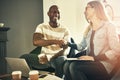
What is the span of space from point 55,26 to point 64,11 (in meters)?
0.79

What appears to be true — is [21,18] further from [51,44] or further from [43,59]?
[43,59]

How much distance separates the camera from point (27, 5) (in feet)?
13.7

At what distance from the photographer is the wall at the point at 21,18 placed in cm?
416

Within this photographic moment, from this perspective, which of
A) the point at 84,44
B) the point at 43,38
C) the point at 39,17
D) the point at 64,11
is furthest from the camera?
the point at 39,17

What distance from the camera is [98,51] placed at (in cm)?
215

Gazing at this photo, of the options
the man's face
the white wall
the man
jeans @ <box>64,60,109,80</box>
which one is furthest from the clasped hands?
the white wall

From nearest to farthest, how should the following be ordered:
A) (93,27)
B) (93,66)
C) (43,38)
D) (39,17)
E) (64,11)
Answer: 1. (93,66)
2. (93,27)
3. (43,38)
4. (64,11)
5. (39,17)

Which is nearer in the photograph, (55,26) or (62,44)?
(62,44)

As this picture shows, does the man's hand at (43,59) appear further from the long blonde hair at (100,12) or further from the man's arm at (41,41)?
the long blonde hair at (100,12)

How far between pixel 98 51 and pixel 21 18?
7.76ft

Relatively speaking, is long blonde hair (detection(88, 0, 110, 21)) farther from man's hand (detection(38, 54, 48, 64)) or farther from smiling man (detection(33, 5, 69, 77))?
man's hand (detection(38, 54, 48, 64))

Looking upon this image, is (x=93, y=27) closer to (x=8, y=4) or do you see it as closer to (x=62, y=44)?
(x=62, y=44)

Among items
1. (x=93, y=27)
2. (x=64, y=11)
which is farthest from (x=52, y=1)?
(x=93, y=27)

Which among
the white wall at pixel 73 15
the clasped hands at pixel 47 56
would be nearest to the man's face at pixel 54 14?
the clasped hands at pixel 47 56
